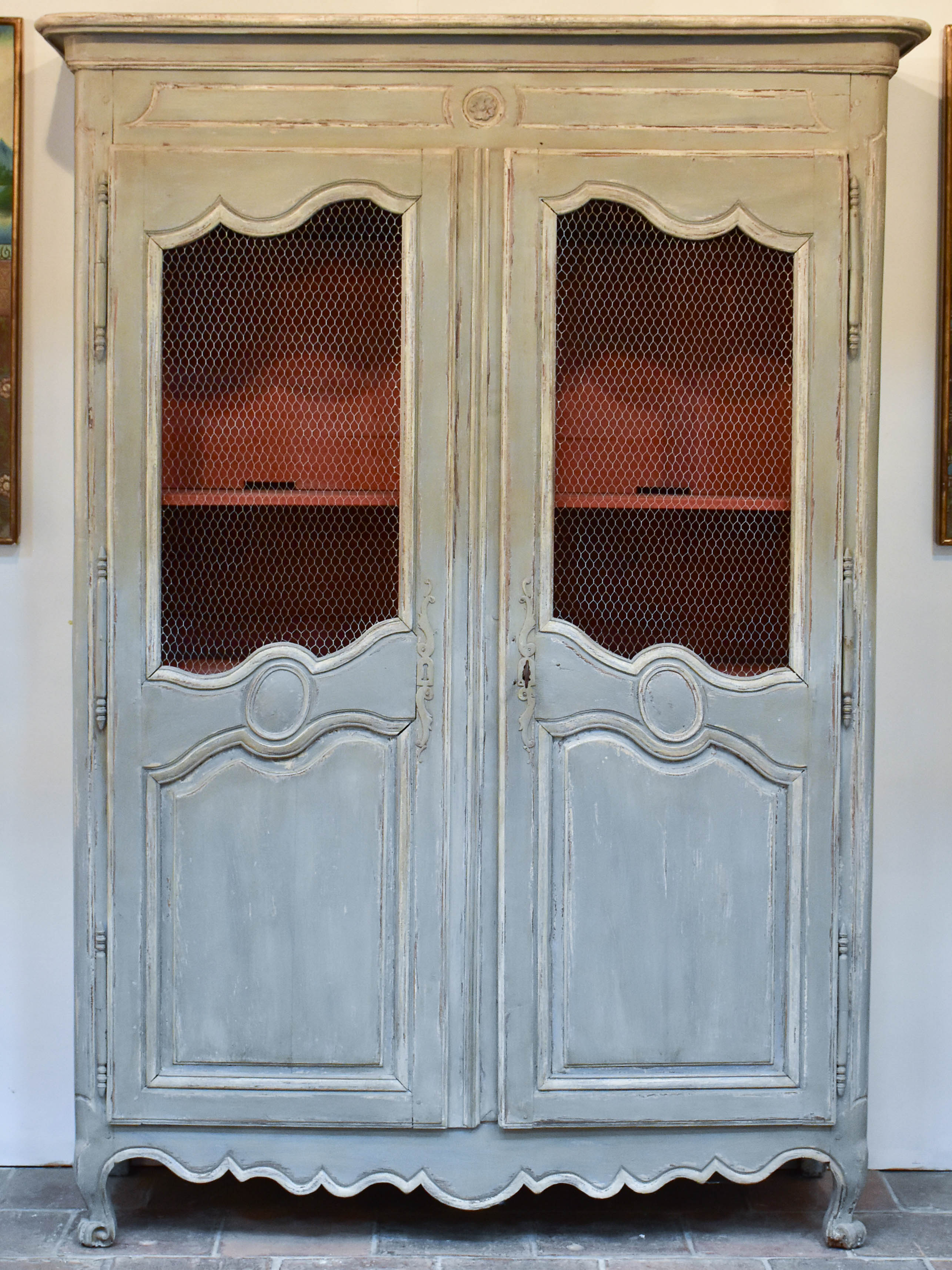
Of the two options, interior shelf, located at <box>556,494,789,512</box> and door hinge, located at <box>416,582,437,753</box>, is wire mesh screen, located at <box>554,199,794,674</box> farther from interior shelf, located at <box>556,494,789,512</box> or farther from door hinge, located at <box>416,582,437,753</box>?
door hinge, located at <box>416,582,437,753</box>

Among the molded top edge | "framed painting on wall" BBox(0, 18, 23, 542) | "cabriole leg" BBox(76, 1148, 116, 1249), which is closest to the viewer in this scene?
the molded top edge

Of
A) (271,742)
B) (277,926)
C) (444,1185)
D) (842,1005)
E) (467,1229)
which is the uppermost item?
(271,742)

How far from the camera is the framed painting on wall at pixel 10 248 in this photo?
8.39 feet

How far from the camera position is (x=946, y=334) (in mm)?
2588

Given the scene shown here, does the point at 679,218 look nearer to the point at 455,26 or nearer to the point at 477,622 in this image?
the point at 455,26

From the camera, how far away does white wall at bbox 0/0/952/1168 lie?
8.50 ft

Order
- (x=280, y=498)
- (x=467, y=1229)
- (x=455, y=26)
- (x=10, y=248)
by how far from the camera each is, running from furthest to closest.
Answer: (x=10, y=248) < (x=467, y=1229) < (x=280, y=498) < (x=455, y=26)

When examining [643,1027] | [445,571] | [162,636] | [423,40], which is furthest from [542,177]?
[643,1027]

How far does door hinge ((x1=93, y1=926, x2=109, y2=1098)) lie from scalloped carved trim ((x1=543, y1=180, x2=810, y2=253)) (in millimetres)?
1598

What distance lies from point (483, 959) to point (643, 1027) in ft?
1.07

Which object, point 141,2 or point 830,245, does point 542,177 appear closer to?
point 830,245

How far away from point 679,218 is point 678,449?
42 centimetres

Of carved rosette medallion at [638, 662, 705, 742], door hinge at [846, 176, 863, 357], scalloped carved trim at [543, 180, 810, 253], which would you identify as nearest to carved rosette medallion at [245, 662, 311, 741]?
carved rosette medallion at [638, 662, 705, 742]

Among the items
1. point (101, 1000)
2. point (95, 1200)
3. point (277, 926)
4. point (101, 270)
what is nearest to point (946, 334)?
point (101, 270)
